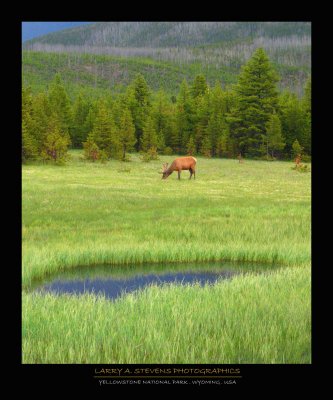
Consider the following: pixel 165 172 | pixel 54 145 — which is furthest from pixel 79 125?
pixel 165 172

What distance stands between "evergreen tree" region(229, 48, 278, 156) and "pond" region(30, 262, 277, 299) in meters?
29.6

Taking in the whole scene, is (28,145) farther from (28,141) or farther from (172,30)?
(172,30)

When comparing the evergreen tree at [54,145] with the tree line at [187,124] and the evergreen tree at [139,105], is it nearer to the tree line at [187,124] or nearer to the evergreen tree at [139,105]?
the tree line at [187,124]

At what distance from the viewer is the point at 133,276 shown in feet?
32.5

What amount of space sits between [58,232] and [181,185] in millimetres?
14796

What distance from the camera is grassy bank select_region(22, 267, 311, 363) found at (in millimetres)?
4941

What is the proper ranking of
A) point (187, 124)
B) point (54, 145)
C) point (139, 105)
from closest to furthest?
point (54, 145)
point (187, 124)
point (139, 105)

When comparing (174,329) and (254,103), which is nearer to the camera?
(174,329)

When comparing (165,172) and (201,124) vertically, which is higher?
(201,124)

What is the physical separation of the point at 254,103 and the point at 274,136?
724 centimetres

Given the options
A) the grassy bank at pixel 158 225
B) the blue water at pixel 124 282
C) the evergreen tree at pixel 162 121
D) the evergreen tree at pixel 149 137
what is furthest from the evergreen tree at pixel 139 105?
the blue water at pixel 124 282

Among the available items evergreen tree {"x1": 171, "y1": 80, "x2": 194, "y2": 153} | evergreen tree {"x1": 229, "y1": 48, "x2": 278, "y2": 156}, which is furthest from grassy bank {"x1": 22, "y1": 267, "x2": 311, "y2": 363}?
evergreen tree {"x1": 171, "y1": 80, "x2": 194, "y2": 153}

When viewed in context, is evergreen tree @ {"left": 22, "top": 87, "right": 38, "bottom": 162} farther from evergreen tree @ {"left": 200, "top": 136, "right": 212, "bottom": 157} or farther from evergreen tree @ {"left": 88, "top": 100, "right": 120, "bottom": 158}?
evergreen tree @ {"left": 200, "top": 136, "right": 212, "bottom": 157}
